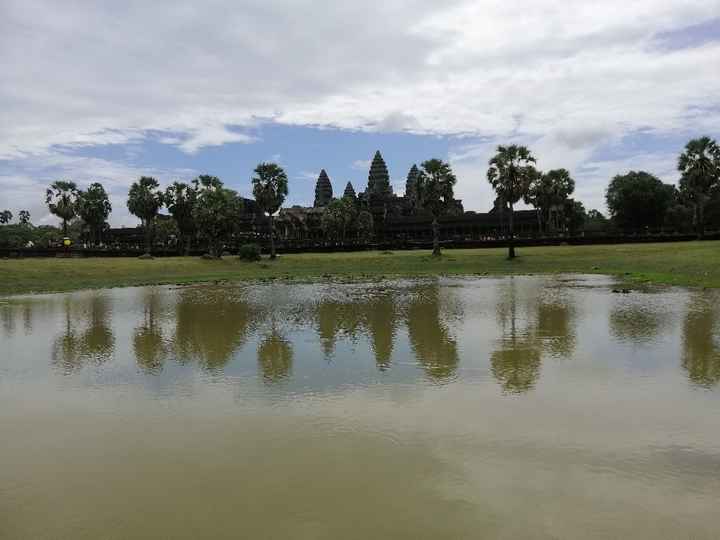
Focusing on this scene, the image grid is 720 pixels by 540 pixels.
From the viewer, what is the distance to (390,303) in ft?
74.7

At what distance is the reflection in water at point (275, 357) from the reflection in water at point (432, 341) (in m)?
2.75

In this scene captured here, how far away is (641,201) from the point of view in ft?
294

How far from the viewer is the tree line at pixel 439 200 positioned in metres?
57.0

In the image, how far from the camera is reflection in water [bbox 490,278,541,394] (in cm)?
987

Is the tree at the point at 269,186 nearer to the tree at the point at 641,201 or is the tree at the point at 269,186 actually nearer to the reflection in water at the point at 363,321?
the reflection in water at the point at 363,321

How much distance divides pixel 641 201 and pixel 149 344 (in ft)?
297

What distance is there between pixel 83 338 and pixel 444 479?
508 inches

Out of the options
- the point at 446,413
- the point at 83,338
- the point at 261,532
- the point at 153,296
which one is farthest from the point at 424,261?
the point at 261,532

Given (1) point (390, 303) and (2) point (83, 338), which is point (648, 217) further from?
(2) point (83, 338)

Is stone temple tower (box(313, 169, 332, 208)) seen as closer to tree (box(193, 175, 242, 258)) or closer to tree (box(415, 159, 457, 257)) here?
tree (box(193, 175, 242, 258))

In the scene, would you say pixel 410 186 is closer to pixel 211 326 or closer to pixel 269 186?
pixel 269 186

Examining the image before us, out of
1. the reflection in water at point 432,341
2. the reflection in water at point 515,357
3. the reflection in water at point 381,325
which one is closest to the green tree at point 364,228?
the reflection in water at point 381,325

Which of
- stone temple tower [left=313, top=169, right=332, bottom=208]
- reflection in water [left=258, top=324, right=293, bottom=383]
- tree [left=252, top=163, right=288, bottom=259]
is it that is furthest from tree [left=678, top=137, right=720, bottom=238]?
stone temple tower [left=313, top=169, right=332, bottom=208]

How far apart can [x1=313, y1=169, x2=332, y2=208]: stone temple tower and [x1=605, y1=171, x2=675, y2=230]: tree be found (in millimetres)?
66359
